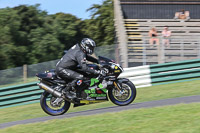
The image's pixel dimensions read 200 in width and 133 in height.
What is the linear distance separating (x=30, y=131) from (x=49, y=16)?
→ 24252 mm

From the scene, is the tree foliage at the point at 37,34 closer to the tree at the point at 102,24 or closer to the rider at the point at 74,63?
the tree at the point at 102,24

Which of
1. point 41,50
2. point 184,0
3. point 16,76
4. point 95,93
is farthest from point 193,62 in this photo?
point 41,50

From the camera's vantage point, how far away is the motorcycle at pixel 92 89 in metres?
8.37

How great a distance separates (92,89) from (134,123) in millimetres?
2360

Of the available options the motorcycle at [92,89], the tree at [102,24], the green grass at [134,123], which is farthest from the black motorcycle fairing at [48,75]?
the tree at [102,24]

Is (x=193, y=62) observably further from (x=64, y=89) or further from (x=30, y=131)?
(x=30, y=131)

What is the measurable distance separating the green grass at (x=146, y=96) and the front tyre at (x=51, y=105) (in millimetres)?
869

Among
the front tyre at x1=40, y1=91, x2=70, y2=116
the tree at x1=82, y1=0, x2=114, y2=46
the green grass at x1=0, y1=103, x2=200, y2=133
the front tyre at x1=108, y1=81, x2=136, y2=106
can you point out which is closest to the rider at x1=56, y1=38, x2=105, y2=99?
the front tyre at x1=40, y1=91, x2=70, y2=116

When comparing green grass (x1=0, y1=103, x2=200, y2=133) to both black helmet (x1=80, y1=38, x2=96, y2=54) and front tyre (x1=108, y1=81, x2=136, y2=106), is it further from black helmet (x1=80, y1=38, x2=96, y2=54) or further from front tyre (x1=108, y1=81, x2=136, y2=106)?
black helmet (x1=80, y1=38, x2=96, y2=54)

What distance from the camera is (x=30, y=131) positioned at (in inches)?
266

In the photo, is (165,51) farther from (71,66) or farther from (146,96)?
(71,66)

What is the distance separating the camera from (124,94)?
8.39 m

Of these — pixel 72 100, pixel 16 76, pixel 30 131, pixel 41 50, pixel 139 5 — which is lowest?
pixel 30 131

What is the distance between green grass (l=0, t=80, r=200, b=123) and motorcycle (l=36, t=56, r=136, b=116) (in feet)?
3.21
